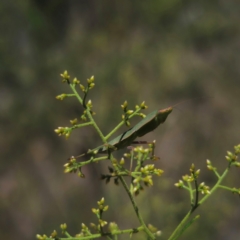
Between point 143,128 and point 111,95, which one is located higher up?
point 111,95

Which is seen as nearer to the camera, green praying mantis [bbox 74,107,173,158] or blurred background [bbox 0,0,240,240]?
green praying mantis [bbox 74,107,173,158]

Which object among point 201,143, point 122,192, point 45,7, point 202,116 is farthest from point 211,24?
point 122,192

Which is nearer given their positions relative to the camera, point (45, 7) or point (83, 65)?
point (83, 65)

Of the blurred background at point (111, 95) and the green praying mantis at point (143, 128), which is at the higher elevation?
the blurred background at point (111, 95)

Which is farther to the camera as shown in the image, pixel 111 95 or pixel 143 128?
pixel 111 95

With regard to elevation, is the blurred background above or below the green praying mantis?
above

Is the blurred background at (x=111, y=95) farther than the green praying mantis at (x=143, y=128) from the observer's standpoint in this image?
Yes

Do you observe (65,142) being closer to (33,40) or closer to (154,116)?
(33,40)

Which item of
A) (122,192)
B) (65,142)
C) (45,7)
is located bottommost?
(122,192)
